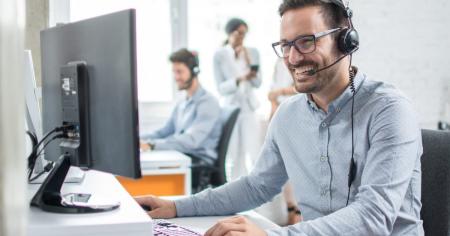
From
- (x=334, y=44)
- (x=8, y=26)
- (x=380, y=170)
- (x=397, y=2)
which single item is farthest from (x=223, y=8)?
(x=8, y=26)

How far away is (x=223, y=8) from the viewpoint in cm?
462

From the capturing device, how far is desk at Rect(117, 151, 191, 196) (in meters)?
2.62

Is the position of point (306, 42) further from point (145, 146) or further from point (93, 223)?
point (145, 146)

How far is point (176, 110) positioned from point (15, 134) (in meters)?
3.44

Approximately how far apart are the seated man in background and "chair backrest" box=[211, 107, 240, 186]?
7 centimetres

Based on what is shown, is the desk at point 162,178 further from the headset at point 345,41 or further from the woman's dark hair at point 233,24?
the woman's dark hair at point 233,24

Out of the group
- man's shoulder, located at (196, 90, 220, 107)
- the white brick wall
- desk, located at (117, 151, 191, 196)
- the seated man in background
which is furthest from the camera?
the white brick wall

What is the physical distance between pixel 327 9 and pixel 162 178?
151 cm

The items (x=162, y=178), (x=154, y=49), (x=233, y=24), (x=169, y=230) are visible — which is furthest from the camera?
(x=154, y=49)

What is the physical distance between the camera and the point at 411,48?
4.97 m

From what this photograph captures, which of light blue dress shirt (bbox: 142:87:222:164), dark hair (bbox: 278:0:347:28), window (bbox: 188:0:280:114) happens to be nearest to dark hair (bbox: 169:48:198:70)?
light blue dress shirt (bbox: 142:87:222:164)

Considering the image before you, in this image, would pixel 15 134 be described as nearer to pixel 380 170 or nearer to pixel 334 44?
pixel 380 170

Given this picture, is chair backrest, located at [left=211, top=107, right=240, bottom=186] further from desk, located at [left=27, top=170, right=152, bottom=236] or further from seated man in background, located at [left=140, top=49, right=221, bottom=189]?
desk, located at [left=27, top=170, right=152, bottom=236]

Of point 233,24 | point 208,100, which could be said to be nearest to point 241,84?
point 233,24
